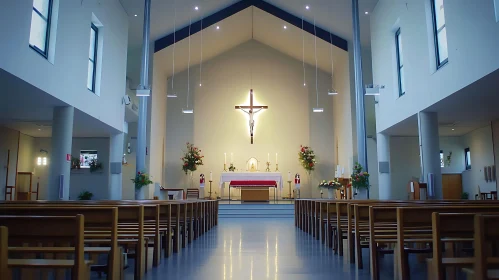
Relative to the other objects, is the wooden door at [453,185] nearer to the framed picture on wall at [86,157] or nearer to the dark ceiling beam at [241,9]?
the dark ceiling beam at [241,9]

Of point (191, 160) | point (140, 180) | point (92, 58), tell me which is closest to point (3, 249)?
point (92, 58)

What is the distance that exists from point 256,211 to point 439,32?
6.63 m

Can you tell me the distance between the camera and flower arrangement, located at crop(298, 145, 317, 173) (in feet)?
50.7

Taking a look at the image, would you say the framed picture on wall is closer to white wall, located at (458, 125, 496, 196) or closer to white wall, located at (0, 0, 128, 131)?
white wall, located at (0, 0, 128, 131)

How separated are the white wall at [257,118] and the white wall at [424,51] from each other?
4.65 meters

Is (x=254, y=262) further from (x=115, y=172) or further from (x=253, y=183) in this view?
(x=253, y=183)

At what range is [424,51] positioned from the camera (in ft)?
28.1

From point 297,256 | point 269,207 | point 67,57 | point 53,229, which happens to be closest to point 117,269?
point 53,229

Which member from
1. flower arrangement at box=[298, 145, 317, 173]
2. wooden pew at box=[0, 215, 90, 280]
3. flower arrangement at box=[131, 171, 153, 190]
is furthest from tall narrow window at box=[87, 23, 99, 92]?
flower arrangement at box=[298, 145, 317, 173]

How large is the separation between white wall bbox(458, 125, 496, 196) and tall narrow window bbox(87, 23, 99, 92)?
35.3 feet

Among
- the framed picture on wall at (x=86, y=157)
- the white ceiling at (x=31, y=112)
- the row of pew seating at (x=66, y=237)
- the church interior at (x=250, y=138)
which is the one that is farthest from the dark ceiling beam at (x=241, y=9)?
the row of pew seating at (x=66, y=237)

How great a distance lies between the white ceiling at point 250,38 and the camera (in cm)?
1423

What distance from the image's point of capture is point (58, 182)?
8.18m

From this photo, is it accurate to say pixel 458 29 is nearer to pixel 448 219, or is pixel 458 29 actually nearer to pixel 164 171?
pixel 448 219
